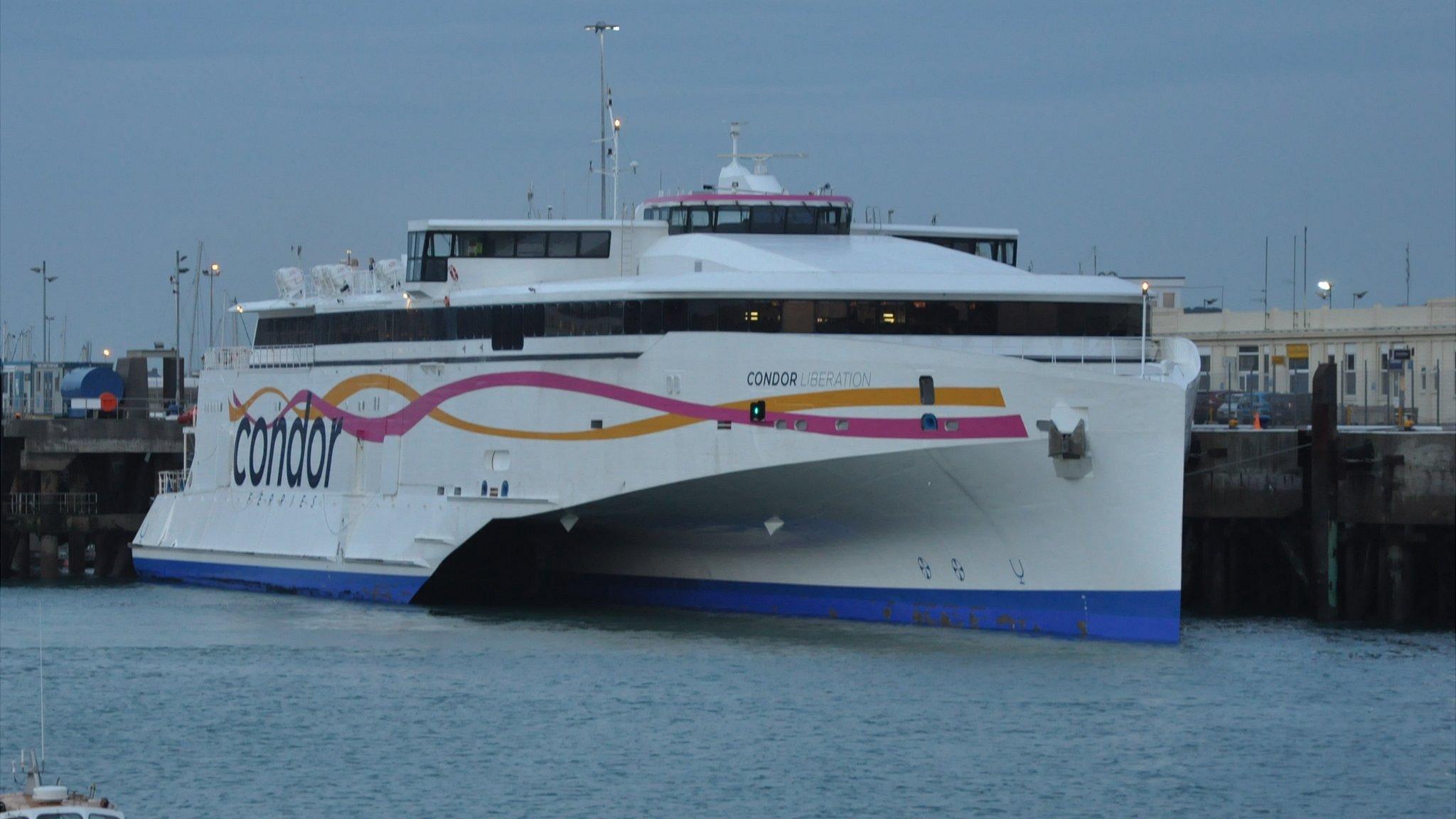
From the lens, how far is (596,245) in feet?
121

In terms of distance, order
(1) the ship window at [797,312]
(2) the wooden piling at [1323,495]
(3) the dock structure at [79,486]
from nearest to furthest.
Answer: (1) the ship window at [797,312], (2) the wooden piling at [1323,495], (3) the dock structure at [79,486]

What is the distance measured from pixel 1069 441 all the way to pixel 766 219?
29.2 feet

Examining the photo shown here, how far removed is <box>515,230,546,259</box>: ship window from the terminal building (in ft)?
58.1

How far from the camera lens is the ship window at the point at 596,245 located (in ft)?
121

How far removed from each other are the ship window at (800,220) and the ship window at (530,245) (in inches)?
156

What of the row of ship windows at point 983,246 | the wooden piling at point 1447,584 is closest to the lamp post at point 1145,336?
the row of ship windows at point 983,246

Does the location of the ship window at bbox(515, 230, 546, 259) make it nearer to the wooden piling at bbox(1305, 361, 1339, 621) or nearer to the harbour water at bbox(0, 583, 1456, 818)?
the harbour water at bbox(0, 583, 1456, 818)

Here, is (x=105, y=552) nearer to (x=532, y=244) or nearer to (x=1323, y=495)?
(x=532, y=244)

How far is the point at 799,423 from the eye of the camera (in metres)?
30.7

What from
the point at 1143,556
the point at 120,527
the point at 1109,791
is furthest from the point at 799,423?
the point at 120,527

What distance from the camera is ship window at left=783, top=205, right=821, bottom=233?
36469 millimetres

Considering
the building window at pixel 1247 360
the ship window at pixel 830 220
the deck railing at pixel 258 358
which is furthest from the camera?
the building window at pixel 1247 360

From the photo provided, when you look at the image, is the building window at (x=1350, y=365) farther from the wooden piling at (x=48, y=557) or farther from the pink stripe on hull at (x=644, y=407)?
the wooden piling at (x=48, y=557)

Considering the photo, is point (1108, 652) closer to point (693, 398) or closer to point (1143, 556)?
point (1143, 556)
